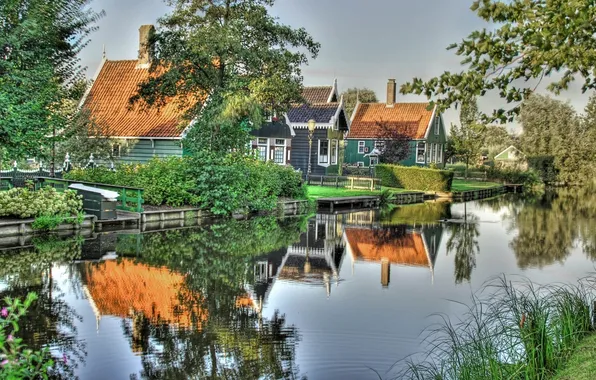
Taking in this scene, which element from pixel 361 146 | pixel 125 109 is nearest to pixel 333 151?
pixel 361 146

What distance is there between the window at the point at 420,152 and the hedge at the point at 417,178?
44.2 feet

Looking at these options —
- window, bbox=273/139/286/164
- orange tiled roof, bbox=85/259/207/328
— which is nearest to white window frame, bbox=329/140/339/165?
window, bbox=273/139/286/164

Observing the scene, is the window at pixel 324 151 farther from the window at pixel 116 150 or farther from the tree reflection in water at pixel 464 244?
the tree reflection in water at pixel 464 244

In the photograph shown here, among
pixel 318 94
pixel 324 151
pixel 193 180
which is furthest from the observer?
pixel 318 94

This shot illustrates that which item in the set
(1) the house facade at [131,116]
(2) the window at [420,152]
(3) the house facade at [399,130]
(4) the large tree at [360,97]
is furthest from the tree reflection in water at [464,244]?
(4) the large tree at [360,97]

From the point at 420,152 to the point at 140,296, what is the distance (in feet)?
156

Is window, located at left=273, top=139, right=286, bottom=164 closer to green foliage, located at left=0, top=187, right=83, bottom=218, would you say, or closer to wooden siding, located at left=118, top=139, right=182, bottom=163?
wooden siding, located at left=118, top=139, right=182, bottom=163

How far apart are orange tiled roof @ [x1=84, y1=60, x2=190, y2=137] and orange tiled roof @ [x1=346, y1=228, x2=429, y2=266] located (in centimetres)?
1279

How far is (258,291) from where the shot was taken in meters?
11.9

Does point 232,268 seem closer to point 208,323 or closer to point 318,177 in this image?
point 208,323

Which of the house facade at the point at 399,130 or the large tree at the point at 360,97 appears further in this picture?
the large tree at the point at 360,97

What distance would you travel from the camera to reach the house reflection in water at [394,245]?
52.7 feet

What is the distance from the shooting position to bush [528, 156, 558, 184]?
65.9 m

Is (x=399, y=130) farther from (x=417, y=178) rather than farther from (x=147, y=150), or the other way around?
(x=147, y=150)
